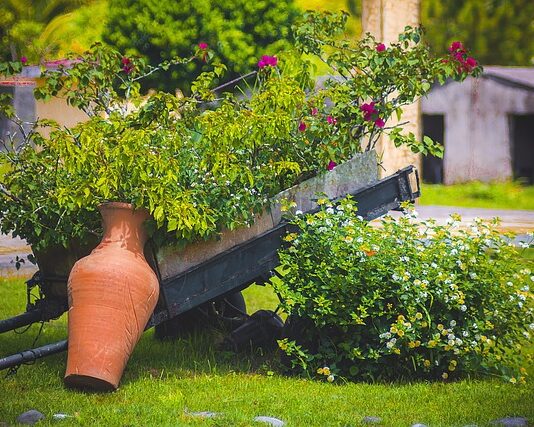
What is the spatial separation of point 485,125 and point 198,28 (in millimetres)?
11287

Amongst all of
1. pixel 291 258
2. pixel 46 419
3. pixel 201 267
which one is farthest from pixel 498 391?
pixel 46 419

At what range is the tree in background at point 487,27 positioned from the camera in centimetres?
4428

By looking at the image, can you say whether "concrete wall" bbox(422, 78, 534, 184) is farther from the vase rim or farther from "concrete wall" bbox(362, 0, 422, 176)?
the vase rim

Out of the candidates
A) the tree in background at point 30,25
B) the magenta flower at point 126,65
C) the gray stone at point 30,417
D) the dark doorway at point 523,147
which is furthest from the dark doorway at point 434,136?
the gray stone at point 30,417

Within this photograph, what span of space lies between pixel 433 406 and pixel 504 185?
81.7 feet

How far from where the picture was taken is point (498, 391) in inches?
255

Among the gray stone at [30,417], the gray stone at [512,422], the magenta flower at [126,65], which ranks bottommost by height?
the gray stone at [512,422]

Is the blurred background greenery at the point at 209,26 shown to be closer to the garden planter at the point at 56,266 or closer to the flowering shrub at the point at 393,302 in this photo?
the garden planter at the point at 56,266

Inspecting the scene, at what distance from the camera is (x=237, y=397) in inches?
247

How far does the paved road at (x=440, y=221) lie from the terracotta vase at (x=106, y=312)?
2.32 m

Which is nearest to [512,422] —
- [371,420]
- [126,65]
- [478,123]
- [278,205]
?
[371,420]

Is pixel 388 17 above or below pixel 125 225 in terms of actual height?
above

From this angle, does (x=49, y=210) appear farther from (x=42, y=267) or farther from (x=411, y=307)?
(x=411, y=307)

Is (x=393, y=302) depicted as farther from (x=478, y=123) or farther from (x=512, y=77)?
(x=478, y=123)
